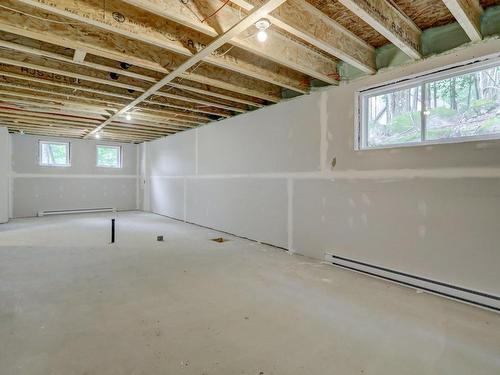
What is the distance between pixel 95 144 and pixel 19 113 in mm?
3244

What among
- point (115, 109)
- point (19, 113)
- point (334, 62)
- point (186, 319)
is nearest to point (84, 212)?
point (19, 113)

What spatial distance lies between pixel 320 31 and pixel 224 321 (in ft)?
8.26

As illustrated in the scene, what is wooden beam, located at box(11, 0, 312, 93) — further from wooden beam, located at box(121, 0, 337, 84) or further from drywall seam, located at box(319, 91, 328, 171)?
drywall seam, located at box(319, 91, 328, 171)

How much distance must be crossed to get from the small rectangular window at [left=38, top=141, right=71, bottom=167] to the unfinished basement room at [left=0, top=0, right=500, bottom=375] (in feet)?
11.4

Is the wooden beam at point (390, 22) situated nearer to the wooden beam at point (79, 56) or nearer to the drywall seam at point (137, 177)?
the wooden beam at point (79, 56)

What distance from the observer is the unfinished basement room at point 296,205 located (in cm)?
174

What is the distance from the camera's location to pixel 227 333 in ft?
6.07

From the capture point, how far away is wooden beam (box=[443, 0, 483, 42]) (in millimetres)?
1900

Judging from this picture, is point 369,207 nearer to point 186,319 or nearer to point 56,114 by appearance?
point 186,319

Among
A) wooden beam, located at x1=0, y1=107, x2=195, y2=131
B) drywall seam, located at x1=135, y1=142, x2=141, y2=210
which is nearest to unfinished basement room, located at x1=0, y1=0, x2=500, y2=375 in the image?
wooden beam, located at x1=0, y1=107, x2=195, y2=131

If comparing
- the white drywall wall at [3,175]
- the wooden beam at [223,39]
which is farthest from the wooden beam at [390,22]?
the white drywall wall at [3,175]

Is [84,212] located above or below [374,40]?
below

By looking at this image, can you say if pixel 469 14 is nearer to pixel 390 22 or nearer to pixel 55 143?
pixel 390 22

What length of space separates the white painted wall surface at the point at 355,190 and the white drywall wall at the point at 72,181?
4561mm
